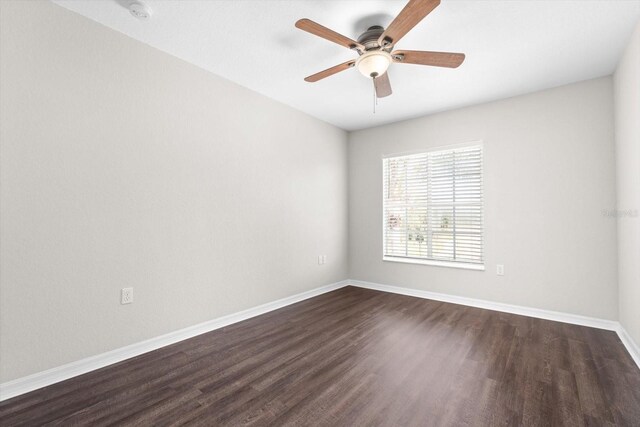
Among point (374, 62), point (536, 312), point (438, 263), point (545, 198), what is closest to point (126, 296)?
point (374, 62)

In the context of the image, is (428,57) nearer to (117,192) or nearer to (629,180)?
(629,180)

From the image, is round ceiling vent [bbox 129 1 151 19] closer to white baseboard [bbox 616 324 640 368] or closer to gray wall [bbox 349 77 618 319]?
gray wall [bbox 349 77 618 319]

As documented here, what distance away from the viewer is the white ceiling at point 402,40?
1.98 metres

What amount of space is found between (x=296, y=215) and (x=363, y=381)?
2280mm

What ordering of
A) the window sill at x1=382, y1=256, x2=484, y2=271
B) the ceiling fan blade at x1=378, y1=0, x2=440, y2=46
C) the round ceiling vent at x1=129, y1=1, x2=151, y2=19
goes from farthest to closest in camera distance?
the window sill at x1=382, y1=256, x2=484, y2=271
the round ceiling vent at x1=129, y1=1, x2=151, y2=19
the ceiling fan blade at x1=378, y1=0, x2=440, y2=46

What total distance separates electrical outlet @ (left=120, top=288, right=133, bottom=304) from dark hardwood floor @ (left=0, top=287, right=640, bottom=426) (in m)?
0.45

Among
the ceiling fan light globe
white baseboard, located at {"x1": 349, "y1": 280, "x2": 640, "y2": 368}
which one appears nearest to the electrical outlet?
the ceiling fan light globe

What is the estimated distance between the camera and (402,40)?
2316 mm

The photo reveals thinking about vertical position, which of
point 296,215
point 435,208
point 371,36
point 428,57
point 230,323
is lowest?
point 230,323

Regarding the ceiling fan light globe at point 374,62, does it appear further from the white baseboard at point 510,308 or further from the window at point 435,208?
the white baseboard at point 510,308

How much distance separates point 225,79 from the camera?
298 centimetres

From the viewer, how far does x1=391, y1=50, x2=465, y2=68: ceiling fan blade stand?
202 centimetres

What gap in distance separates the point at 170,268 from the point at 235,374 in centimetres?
110

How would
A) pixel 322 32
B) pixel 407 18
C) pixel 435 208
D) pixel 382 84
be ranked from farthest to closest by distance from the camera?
pixel 435 208 < pixel 382 84 < pixel 322 32 < pixel 407 18
